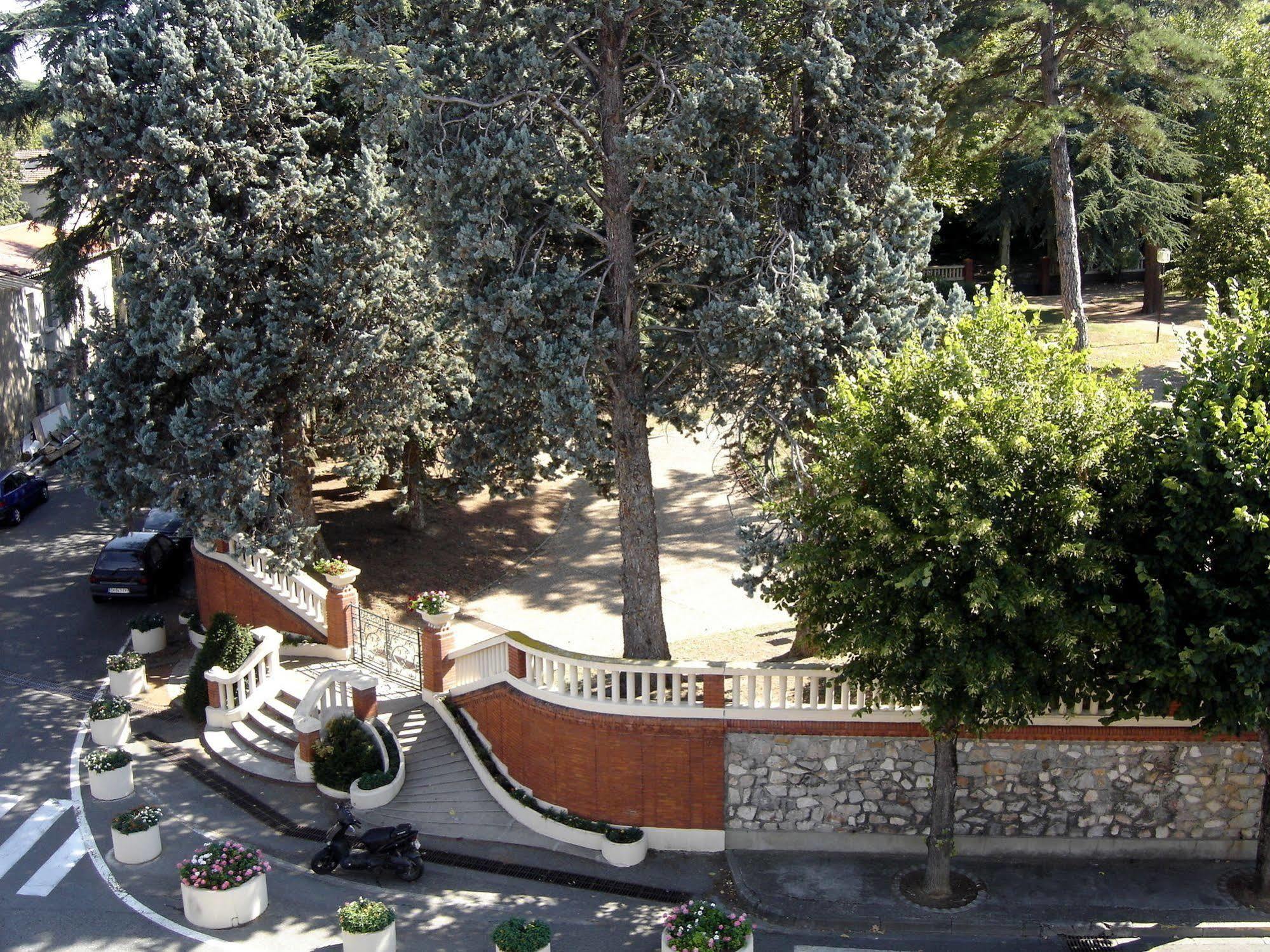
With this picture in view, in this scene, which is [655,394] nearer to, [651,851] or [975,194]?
[651,851]

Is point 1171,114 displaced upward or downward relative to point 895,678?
upward

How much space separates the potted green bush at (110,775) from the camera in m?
16.9

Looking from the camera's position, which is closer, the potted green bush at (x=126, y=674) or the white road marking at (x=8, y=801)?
the white road marking at (x=8, y=801)

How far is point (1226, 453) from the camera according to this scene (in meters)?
11.8

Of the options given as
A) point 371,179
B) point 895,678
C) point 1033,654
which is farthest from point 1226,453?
point 371,179

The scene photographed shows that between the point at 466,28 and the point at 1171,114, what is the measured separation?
31.1 meters

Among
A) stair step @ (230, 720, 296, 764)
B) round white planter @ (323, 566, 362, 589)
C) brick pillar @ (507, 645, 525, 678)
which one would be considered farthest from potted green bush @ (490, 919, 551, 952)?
round white planter @ (323, 566, 362, 589)

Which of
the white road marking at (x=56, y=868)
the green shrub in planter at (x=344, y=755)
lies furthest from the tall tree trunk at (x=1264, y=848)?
the white road marking at (x=56, y=868)

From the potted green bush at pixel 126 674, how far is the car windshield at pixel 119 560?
397cm

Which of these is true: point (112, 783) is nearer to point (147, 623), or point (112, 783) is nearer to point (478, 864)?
point (147, 623)

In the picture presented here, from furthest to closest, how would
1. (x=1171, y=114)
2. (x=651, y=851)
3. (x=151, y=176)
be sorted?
(x=1171, y=114), (x=151, y=176), (x=651, y=851)

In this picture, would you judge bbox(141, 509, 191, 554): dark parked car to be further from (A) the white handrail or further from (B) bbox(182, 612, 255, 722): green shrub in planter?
(A) the white handrail

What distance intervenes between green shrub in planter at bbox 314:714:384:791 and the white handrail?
234 cm

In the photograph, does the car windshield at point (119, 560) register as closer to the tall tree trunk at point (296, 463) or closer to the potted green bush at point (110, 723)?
the tall tree trunk at point (296, 463)
